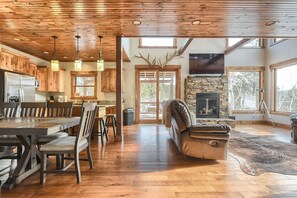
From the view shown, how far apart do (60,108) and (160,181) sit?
7.47 ft

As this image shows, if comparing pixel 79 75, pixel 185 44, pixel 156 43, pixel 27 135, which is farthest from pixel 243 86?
pixel 27 135

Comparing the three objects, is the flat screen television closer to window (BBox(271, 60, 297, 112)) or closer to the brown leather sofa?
window (BBox(271, 60, 297, 112))

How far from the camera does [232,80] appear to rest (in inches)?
346

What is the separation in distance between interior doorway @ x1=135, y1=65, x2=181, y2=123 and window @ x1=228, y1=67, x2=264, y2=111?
231 cm

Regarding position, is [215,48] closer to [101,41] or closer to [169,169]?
[101,41]

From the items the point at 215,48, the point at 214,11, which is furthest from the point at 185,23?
the point at 215,48

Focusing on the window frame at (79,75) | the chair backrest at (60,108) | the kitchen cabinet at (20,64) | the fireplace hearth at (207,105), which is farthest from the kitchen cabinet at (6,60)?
the fireplace hearth at (207,105)

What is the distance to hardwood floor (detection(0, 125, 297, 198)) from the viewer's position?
2.33 m

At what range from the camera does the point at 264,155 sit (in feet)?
12.3

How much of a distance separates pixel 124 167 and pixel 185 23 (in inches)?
125

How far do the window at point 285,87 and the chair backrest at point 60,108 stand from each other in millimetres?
7364

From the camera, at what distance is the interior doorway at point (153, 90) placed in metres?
8.63

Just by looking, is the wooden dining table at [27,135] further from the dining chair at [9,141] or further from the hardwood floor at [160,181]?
the dining chair at [9,141]

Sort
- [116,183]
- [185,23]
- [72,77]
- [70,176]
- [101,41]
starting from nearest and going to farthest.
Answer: [116,183] → [70,176] → [185,23] → [101,41] → [72,77]
